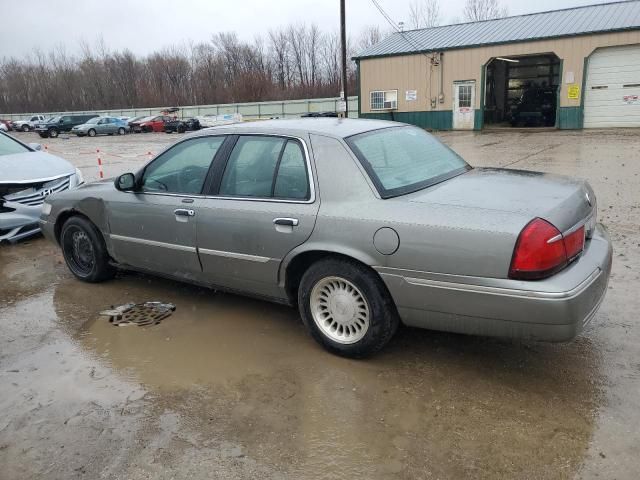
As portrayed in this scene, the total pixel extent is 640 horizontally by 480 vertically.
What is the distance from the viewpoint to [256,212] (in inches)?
151

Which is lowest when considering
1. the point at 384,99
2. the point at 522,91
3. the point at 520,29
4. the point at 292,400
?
the point at 292,400

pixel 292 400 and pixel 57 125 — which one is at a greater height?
pixel 57 125

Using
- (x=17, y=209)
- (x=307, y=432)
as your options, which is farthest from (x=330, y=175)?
(x=17, y=209)

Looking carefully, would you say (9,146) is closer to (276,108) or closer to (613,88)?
(613,88)

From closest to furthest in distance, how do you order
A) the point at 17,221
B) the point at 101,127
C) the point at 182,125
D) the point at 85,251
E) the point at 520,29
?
the point at 85,251 < the point at 17,221 < the point at 520,29 < the point at 182,125 < the point at 101,127

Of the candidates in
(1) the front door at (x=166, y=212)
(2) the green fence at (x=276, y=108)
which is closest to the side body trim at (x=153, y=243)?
(1) the front door at (x=166, y=212)

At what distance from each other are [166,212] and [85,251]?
4.93 feet

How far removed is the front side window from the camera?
14.1 feet

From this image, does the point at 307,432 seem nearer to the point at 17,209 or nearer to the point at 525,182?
the point at 525,182

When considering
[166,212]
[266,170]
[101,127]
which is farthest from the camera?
[101,127]

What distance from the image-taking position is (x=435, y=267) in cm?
309

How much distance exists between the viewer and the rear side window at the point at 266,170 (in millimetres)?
3766

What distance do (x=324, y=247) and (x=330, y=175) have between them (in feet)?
1.63

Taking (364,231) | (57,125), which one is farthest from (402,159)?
(57,125)
